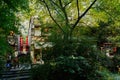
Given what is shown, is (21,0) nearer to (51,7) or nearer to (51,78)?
(51,78)

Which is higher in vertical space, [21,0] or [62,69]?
[21,0]

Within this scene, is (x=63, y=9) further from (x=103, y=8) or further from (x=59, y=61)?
(x=59, y=61)

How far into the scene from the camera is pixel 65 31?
1869 centimetres

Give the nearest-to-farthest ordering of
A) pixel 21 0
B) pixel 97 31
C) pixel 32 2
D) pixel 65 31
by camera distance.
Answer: pixel 21 0 → pixel 65 31 → pixel 32 2 → pixel 97 31

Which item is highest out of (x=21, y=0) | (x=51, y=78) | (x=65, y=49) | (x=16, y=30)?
(x=21, y=0)

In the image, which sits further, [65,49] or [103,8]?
[103,8]

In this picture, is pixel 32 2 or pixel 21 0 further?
pixel 32 2

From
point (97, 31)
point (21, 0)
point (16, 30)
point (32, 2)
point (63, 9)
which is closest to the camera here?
point (21, 0)

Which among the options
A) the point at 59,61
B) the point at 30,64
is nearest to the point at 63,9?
the point at 30,64

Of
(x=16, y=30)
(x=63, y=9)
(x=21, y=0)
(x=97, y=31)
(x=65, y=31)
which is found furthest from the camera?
(x=97, y=31)

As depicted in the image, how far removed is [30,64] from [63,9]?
9579 millimetres

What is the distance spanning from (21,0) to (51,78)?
4.42 m

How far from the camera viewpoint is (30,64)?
17.0 m

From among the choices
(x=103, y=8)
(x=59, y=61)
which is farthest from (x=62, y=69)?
(x=103, y=8)
